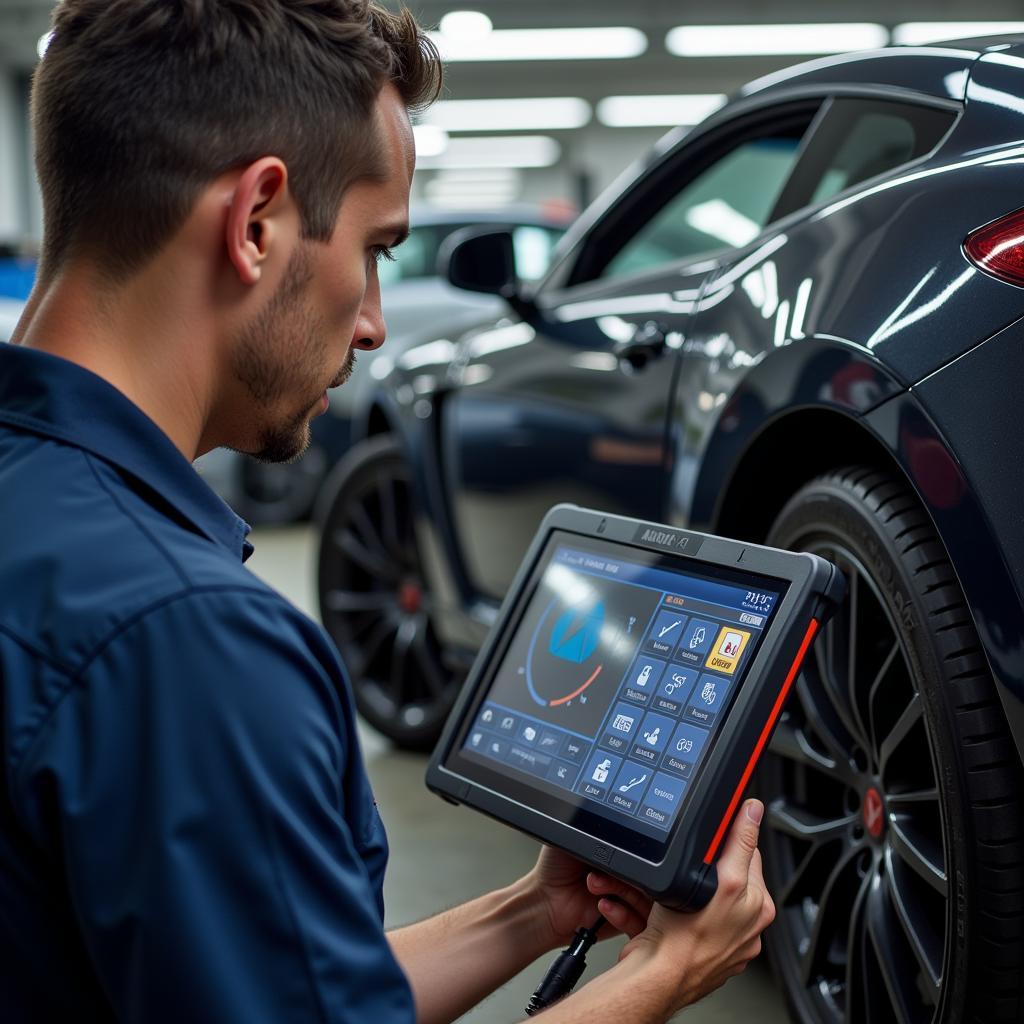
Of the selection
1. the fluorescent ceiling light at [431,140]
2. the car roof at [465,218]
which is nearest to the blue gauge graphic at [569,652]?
the car roof at [465,218]

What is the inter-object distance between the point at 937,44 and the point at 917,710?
0.99 m

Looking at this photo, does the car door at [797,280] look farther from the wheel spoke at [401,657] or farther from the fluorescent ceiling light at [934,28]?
the fluorescent ceiling light at [934,28]

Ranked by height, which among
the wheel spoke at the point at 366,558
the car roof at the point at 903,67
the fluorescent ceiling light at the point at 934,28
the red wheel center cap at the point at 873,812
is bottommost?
the wheel spoke at the point at 366,558

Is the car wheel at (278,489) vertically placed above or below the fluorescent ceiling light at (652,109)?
below

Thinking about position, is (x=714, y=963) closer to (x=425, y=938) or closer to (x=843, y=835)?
(x=425, y=938)

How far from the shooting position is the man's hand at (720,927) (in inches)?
45.4

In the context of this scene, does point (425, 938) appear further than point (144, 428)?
Yes

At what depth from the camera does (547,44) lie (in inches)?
634

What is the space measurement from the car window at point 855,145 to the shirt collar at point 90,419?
4.11 feet

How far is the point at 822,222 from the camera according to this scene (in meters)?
1.85

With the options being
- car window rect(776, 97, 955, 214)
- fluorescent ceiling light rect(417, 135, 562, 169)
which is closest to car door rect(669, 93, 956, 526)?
car window rect(776, 97, 955, 214)

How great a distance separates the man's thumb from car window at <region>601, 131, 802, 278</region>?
4.86 ft

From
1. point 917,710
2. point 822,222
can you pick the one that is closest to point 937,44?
point 822,222

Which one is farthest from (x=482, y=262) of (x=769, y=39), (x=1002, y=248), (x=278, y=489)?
(x=769, y=39)
